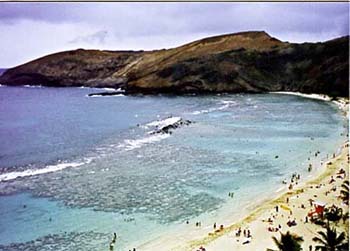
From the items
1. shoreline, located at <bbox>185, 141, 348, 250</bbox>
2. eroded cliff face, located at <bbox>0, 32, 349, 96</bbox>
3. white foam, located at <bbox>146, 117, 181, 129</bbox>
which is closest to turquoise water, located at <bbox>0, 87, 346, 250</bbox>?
shoreline, located at <bbox>185, 141, 348, 250</bbox>

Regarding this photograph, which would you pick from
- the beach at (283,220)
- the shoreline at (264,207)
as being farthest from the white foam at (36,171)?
the shoreline at (264,207)

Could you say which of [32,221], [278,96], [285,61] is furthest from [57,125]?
[285,61]

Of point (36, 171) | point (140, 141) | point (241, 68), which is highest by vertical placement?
point (241, 68)

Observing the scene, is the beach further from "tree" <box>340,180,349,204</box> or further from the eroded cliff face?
the eroded cliff face

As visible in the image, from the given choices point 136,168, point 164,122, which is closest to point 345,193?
point 136,168

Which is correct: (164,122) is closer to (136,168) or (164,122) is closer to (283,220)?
(136,168)

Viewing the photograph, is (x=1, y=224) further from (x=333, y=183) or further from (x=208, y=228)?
(x=333, y=183)
